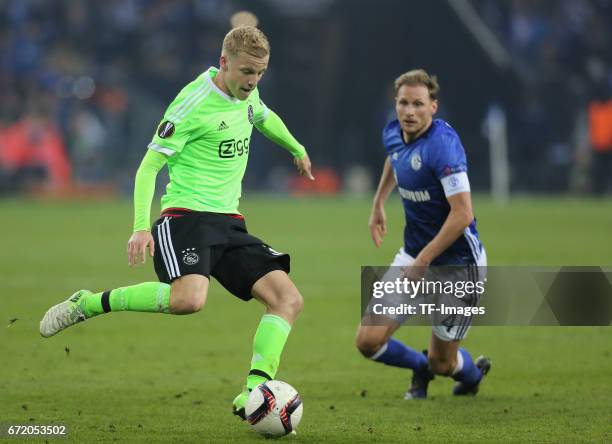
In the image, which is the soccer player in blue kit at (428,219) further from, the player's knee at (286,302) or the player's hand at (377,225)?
the player's knee at (286,302)

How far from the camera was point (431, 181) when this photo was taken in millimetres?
7285

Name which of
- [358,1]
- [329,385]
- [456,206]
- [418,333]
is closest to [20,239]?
[418,333]

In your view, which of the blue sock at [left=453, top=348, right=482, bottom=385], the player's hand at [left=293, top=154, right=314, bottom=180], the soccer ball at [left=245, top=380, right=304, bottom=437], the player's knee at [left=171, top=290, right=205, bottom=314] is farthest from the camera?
the blue sock at [left=453, top=348, right=482, bottom=385]

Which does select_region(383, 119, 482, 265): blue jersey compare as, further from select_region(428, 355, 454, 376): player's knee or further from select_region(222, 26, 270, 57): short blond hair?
select_region(222, 26, 270, 57): short blond hair

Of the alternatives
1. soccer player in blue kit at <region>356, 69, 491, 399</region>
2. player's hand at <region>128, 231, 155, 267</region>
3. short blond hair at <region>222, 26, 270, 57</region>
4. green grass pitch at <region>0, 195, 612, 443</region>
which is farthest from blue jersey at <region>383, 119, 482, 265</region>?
player's hand at <region>128, 231, 155, 267</region>

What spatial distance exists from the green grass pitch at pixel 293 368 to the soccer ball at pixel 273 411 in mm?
98

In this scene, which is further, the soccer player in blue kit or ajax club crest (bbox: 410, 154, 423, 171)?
ajax club crest (bbox: 410, 154, 423, 171)

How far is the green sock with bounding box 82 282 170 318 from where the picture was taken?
6.41 metres

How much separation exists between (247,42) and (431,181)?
157 centimetres

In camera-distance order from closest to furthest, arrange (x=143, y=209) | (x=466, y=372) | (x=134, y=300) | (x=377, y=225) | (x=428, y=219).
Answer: (x=143, y=209)
(x=134, y=300)
(x=428, y=219)
(x=466, y=372)
(x=377, y=225)

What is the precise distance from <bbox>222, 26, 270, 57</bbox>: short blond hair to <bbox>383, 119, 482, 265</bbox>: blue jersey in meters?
1.33

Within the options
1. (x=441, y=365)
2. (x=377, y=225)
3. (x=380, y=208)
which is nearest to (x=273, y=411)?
(x=441, y=365)

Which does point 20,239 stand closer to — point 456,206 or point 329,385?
point 329,385

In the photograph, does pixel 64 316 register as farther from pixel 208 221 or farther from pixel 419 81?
pixel 419 81
